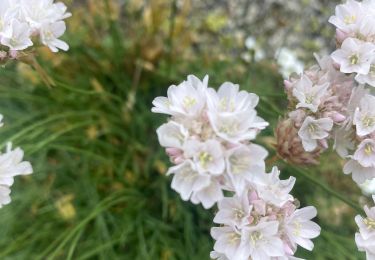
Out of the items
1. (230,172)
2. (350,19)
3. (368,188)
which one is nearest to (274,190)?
(230,172)

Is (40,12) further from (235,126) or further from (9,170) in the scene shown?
(235,126)

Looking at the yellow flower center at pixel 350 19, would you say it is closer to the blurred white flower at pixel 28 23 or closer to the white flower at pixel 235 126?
the white flower at pixel 235 126

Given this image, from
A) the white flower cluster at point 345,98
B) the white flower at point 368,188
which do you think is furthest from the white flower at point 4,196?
the white flower at point 368,188

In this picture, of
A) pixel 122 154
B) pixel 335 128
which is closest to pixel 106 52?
pixel 122 154

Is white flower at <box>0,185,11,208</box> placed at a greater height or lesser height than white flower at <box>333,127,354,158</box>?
greater

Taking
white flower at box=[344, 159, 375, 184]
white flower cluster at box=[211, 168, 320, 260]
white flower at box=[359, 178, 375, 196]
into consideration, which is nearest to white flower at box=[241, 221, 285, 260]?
white flower cluster at box=[211, 168, 320, 260]

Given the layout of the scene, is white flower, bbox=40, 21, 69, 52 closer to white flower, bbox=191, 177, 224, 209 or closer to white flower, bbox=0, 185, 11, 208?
white flower, bbox=0, 185, 11, 208
